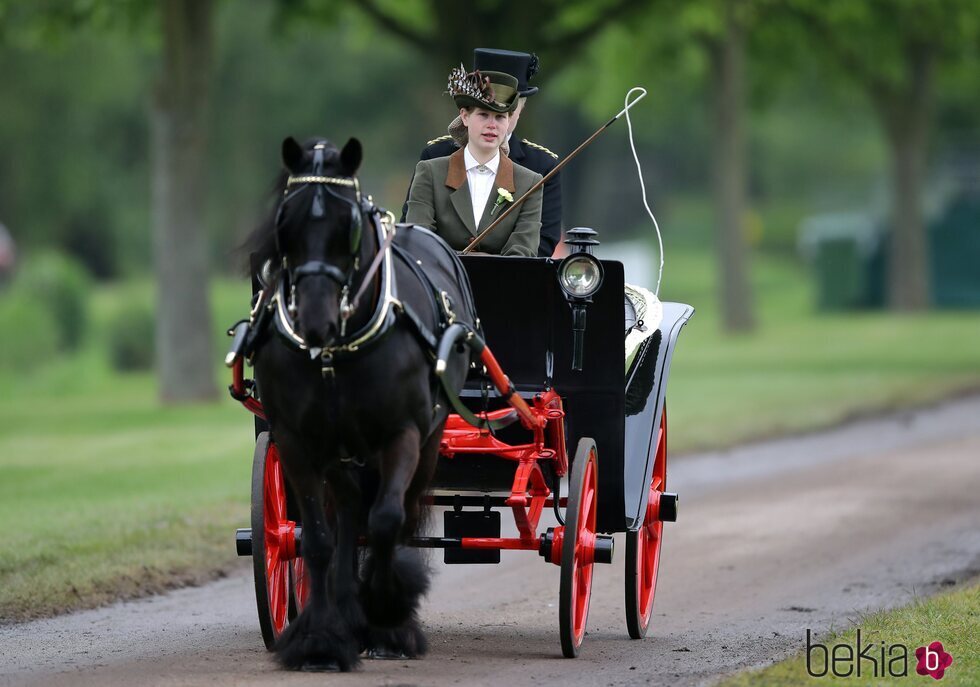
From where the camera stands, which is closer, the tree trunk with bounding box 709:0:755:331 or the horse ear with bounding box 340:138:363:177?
the horse ear with bounding box 340:138:363:177

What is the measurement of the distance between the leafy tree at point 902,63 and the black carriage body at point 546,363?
18231mm

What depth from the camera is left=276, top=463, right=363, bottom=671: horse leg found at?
604 cm

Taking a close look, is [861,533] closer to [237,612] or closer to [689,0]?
[237,612]

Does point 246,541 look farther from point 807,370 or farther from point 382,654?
point 807,370

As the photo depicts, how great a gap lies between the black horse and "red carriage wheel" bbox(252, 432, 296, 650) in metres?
0.30

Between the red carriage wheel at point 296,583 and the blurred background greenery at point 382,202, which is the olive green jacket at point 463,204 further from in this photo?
the red carriage wheel at point 296,583

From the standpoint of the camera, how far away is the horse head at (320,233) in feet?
18.3

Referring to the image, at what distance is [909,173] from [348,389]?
27.9 meters

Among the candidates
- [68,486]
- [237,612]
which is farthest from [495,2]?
[237,612]

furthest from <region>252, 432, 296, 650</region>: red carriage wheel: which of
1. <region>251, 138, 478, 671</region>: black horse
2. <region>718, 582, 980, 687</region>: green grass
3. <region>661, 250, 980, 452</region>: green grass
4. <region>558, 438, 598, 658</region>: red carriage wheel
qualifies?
<region>661, 250, 980, 452</region>: green grass

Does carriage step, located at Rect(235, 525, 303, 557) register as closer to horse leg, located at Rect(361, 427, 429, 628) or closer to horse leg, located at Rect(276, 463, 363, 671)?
horse leg, located at Rect(361, 427, 429, 628)

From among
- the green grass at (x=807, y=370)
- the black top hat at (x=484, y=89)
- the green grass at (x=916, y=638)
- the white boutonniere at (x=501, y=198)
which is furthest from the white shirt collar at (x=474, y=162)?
the green grass at (x=807, y=370)

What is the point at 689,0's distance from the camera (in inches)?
792

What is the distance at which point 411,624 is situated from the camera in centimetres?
643
